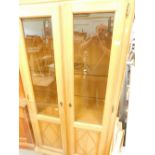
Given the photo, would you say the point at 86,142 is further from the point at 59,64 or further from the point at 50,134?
the point at 59,64

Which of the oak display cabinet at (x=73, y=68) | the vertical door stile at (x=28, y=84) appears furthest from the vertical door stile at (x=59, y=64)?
the vertical door stile at (x=28, y=84)

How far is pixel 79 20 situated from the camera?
126 centimetres

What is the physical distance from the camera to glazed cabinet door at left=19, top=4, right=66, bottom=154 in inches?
51.7

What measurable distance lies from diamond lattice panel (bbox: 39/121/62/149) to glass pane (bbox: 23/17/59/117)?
123mm

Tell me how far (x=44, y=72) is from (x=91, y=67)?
444 mm

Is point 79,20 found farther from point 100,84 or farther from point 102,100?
point 102,100

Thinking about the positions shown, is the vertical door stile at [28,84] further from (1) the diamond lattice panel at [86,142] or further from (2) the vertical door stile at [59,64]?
(1) the diamond lattice panel at [86,142]

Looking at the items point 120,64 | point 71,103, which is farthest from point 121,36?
point 71,103

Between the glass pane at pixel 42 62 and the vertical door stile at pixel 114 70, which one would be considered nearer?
the vertical door stile at pixel 114 70

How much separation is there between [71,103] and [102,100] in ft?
0.90

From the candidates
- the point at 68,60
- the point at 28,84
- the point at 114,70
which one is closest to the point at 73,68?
the point at 68,60

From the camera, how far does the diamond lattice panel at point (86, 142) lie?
1.54m

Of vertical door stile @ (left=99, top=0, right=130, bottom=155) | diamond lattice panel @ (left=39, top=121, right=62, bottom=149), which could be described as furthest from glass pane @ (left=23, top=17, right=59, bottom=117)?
vertical door stile @ (left=99, top=0, right=130, bottom=155)

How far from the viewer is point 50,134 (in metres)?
1.71
